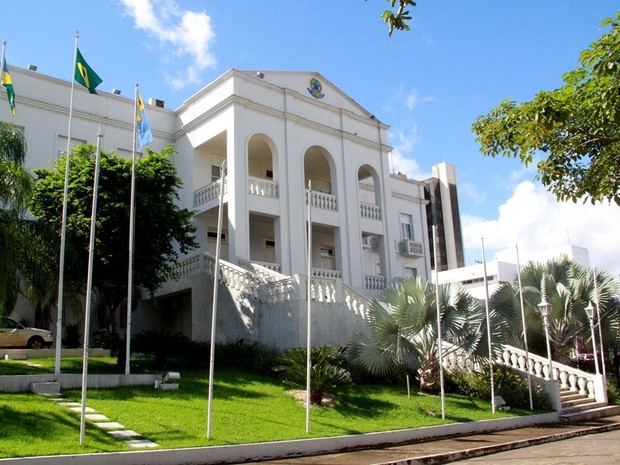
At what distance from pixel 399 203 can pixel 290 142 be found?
10543 millimetres

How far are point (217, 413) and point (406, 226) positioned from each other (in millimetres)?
22878

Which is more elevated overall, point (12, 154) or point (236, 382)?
point (12, 154)

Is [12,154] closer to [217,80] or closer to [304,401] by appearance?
[304,401]

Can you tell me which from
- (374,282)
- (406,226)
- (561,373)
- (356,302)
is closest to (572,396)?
(561,373)

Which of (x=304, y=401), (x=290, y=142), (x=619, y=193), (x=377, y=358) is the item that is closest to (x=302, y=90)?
(x=290, y=142)

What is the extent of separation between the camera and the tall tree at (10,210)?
12.9 m

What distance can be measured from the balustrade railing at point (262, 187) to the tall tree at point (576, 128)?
1250cm

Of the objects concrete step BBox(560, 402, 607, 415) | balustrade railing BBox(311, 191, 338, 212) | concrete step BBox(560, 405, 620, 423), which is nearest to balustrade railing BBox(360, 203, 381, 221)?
balustrade railing BBox(311, 191, 338, 212)

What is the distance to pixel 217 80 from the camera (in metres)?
23.2

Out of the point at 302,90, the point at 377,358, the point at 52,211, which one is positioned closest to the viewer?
the point at 377,358

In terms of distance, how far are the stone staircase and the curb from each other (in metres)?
1.55

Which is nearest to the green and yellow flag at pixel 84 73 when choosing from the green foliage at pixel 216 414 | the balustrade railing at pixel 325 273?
the green foliage at pixel 216 414

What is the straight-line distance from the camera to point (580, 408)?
1769cm

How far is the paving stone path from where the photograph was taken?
378 inches
